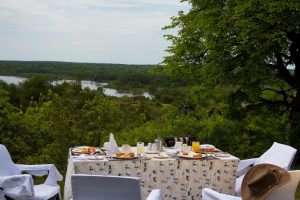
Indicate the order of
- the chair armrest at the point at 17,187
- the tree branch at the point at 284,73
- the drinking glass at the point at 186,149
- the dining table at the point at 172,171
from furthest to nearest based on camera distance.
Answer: the tree branch at the point at 284,73 → the drinking glass at the point at 186,149 → the dining table at the point at 172,171 → the chair armrest at the point at 17,187

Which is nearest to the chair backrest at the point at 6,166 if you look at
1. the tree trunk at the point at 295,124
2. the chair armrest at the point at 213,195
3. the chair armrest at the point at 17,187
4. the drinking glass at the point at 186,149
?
the chair armrest at the point at 17,187

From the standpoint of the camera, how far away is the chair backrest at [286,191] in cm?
347

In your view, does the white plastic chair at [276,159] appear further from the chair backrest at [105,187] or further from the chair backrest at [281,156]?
the chair backrest at [105,187]

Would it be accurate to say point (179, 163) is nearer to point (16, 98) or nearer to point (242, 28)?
point (242, 28)

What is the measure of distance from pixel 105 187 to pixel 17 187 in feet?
4.27

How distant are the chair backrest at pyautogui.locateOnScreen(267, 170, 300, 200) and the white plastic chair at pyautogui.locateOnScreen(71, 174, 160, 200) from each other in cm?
97

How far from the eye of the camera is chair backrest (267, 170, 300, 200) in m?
3.47

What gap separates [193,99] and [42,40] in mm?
12768

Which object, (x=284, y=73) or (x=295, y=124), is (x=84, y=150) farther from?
(x=284, y=73)

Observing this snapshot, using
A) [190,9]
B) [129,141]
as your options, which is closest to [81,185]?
[129,141]

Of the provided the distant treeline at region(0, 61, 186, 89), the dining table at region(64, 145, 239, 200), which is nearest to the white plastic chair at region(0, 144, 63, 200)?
the dining table at region(64, 145, 239, 200)

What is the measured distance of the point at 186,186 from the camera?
15.2ft

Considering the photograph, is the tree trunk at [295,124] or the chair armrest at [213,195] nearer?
the chair armrest at [213,195]

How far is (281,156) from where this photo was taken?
184 inches
